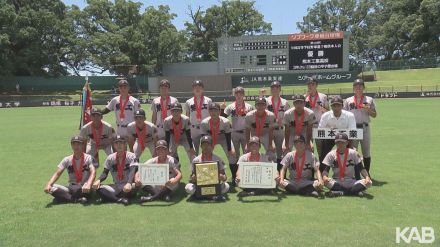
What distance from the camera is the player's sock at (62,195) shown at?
7.62 metres

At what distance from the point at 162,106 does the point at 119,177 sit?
2.11 metres

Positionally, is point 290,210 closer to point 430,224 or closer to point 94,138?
point 430,224

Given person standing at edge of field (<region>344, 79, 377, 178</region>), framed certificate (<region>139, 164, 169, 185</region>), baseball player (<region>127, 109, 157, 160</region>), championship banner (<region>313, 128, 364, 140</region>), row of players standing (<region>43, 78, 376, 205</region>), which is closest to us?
framed certificate (<region>139, 164, 169, 185</region>)

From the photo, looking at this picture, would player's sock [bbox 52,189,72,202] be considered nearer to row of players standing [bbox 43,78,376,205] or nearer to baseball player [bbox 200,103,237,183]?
row of players standing [bbox 43,78,376,205]

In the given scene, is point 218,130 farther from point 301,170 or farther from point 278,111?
point 301,170

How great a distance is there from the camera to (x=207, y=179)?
7.65 m

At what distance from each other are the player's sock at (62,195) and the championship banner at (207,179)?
88.7 inches

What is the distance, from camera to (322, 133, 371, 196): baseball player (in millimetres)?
7738

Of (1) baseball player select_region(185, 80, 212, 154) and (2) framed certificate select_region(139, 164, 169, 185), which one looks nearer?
(2) framed certificate select_region(139, 164, 169, 185)

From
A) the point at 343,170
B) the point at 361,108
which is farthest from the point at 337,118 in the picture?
the point at 343,170

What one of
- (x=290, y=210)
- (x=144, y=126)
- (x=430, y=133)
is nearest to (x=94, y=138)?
(x=144, y=126)

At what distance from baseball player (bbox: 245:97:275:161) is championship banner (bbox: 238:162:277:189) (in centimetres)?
78

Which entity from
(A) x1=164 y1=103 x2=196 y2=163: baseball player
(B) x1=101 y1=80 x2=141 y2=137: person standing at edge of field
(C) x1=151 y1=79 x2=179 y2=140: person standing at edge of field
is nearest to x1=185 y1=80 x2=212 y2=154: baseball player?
(A) x1=164 y1=103 x2=196 y2=163: baseball player

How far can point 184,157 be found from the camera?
12664mm
